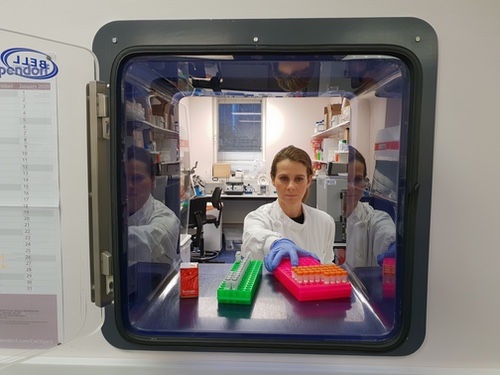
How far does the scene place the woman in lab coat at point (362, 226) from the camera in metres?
1.15

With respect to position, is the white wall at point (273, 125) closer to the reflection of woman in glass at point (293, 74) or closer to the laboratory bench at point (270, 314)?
the reflection of woman in glass at point (293, 74)

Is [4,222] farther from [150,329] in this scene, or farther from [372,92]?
[372,92]

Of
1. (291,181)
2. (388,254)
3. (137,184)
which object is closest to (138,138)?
(137,184)

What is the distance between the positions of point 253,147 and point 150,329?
484cm

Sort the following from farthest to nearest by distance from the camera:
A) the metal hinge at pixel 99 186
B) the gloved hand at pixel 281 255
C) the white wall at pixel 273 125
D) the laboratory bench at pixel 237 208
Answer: the white wall at pixel 273 125
the laboratory bench at pixel 237 208
the gloved hand at pixel 281 255
the metal hinge at pixel 99 186

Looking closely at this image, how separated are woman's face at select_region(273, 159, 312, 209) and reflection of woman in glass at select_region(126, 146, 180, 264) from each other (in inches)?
36.9

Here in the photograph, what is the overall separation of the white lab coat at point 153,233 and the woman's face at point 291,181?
852mm

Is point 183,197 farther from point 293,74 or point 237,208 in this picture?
point 237,208

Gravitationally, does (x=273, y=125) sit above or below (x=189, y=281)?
above

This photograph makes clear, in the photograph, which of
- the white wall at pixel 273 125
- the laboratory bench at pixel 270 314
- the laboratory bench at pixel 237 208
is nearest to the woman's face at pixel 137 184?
the laboratory bench at pixel 270 314

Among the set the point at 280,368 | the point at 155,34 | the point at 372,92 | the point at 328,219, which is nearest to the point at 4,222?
the point at 155,34

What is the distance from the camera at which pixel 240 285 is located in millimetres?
1184

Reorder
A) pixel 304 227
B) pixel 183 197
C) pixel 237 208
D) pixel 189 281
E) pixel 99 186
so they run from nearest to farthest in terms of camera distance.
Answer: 1. pixel 99 186
2. pixel 189 281
3. pixel 183 197
4. pixel 304 227
5. pixel 237 208

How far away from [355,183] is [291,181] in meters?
0.77
